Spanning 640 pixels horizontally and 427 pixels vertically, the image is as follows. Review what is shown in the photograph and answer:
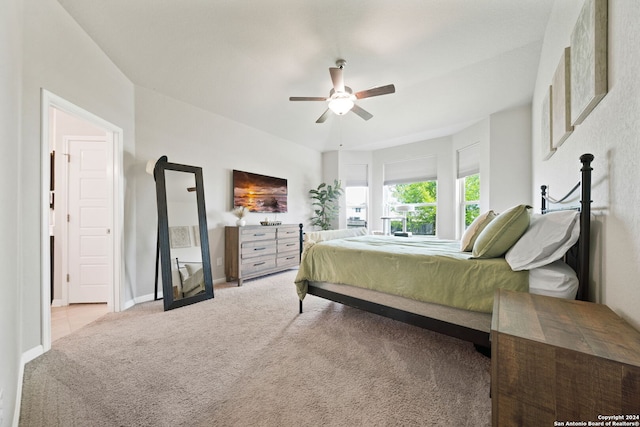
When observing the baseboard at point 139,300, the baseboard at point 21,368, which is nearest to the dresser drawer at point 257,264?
the baseboard at point 139,300

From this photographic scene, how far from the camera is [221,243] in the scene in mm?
3994

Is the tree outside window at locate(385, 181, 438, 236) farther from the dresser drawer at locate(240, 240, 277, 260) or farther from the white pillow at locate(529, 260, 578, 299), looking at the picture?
the white pillow at locate(529, 260, 578, 299)

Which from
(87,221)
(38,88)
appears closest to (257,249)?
(87,221)

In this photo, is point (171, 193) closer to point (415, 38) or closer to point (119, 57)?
point (119, 57)

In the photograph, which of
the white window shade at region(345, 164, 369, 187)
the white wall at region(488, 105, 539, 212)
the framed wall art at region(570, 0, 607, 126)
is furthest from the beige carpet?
the white window shade at region(345, 164, 369, 187)

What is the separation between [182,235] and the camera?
3254mm

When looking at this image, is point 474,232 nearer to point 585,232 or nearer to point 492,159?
point 585,232

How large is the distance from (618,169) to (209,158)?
4207 millimetres

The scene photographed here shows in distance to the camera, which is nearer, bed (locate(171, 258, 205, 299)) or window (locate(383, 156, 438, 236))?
bed (locate(171, 258, 205, 299))

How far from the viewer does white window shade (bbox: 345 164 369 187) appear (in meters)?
6.11

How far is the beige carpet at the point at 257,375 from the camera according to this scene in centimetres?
130

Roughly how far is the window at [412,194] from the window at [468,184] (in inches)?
20.0

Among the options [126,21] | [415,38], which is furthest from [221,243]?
[415,38]

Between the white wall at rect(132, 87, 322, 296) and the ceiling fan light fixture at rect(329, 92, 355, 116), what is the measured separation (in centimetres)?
210
